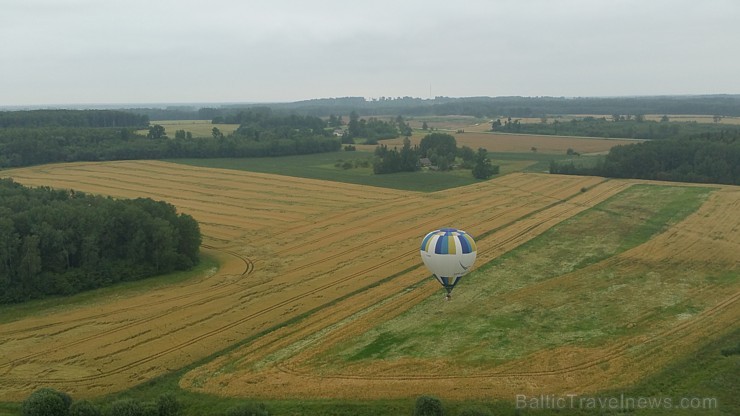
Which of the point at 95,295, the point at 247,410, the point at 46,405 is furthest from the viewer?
the point at 95,295

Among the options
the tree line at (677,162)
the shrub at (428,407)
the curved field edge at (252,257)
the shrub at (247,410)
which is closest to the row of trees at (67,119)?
the curved field edge at (252,257)

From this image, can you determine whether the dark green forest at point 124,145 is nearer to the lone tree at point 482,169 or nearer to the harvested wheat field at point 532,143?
the harvested wheat field at point 532,143

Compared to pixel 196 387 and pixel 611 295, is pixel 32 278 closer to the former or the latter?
pixel 196 387

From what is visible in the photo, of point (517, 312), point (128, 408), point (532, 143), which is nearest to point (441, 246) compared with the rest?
point (517, 312)

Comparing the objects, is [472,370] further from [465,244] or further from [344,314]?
[344,314]

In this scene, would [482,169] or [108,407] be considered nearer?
[108,407]

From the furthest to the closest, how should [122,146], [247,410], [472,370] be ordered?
[122,146]
[472,370]
[247,410]

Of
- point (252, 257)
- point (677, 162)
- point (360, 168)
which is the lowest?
point (252, 257)
